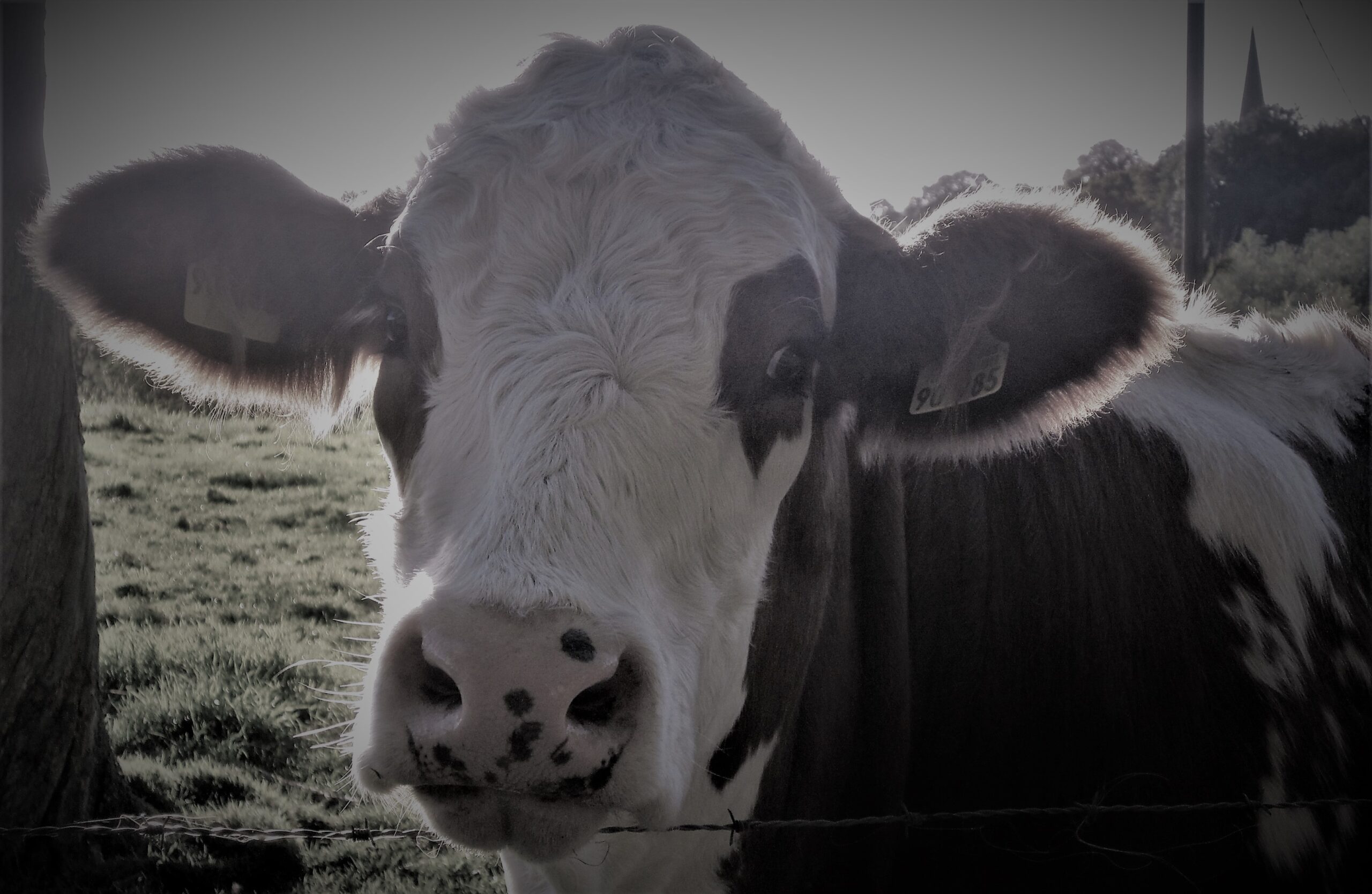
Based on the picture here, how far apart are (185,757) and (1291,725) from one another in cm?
445

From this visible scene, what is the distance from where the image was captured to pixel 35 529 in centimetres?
327

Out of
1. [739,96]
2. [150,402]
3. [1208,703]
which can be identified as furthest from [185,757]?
[150,402]

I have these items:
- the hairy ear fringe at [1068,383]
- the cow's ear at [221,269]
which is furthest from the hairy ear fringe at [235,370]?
the hairy ear fringe at [1068,383]

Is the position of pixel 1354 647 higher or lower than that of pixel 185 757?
higher

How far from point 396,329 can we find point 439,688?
0.94 metres

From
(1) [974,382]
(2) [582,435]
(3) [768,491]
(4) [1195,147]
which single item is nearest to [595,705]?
(2) [582,435]

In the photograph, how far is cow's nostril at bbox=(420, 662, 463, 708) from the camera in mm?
1512

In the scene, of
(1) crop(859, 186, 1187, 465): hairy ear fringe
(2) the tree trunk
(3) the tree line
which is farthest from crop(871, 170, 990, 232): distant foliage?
(3) the tree line

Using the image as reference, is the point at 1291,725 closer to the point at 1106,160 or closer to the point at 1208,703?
the point at 1208,703

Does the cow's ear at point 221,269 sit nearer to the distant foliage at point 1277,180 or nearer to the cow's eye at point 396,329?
the cow's eye at point 396,329

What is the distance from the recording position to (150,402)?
10.1 meters

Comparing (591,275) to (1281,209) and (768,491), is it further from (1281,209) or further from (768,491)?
(1281,209)

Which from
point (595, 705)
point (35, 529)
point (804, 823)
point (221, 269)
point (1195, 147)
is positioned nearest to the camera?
point (595, 705)

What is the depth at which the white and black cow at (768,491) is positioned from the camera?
1.69m
